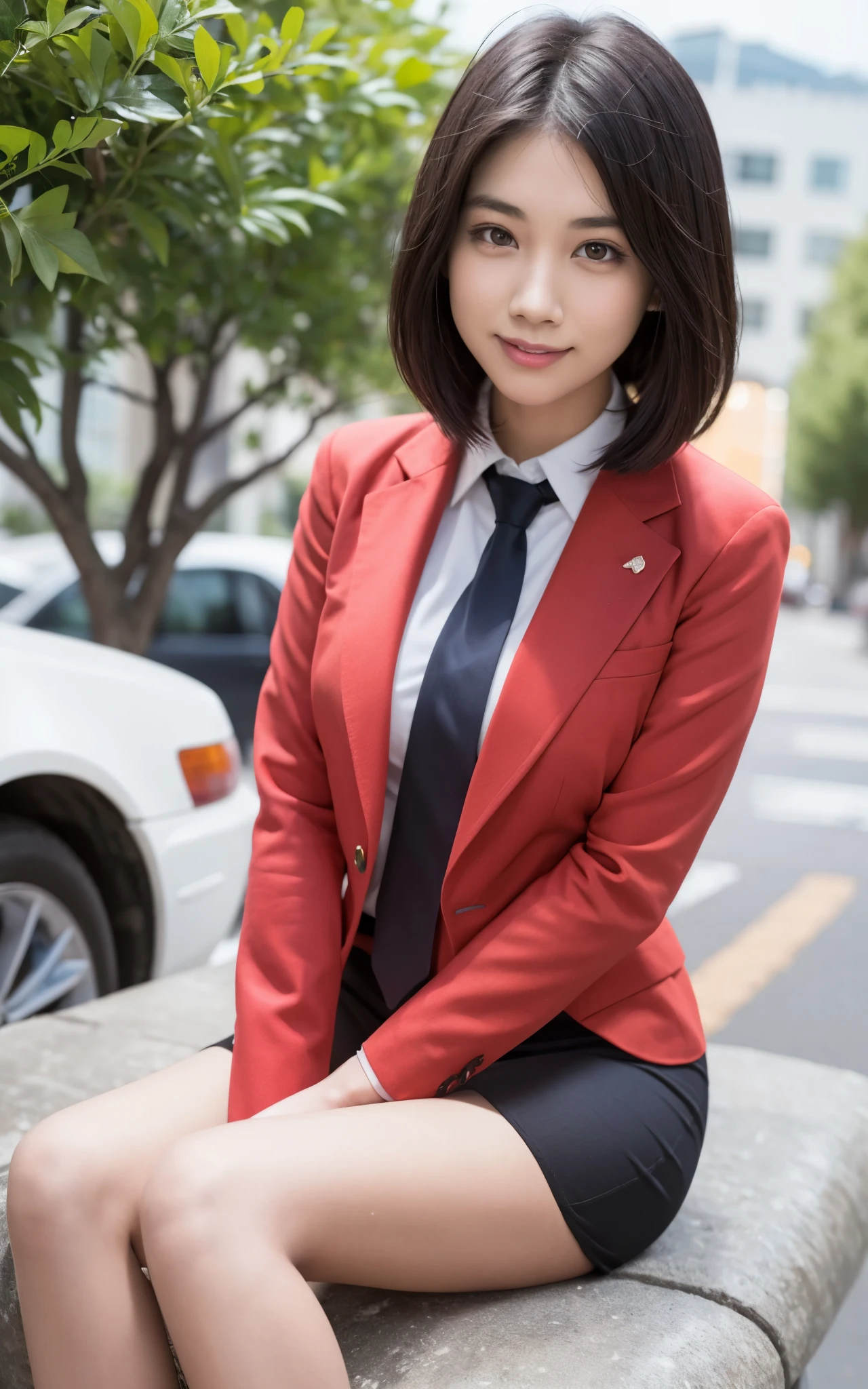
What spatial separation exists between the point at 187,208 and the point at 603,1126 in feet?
5.76

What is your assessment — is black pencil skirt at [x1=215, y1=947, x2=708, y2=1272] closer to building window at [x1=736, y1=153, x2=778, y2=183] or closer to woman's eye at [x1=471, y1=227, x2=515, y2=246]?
woman's eye at [x1=471, y1=227, x2=515, y2=246]

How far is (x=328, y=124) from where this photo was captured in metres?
3.64

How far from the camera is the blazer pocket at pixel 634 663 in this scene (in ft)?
5.85

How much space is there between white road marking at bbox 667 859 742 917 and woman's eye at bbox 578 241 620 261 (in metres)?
4.35

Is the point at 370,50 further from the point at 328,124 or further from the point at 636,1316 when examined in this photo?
the point at 636,1316

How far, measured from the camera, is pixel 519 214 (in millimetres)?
1743

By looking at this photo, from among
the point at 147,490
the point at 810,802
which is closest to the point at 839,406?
the point at 810,802

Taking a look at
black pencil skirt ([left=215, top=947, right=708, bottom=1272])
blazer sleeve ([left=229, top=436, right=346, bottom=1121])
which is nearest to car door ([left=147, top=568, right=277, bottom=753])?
blazer sleeve ([left=229, top=436, right=346, bottom=1121])

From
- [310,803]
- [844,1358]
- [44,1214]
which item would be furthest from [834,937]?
[44,1214]

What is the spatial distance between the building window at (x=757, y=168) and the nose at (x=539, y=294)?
62.4 m

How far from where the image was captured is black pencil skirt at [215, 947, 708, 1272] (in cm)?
170

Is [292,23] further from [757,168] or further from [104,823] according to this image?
[757,168]

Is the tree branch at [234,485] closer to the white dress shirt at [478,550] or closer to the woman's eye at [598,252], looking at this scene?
the white dress shirt at [478,550]

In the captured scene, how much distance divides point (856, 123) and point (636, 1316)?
6499 centimetres
